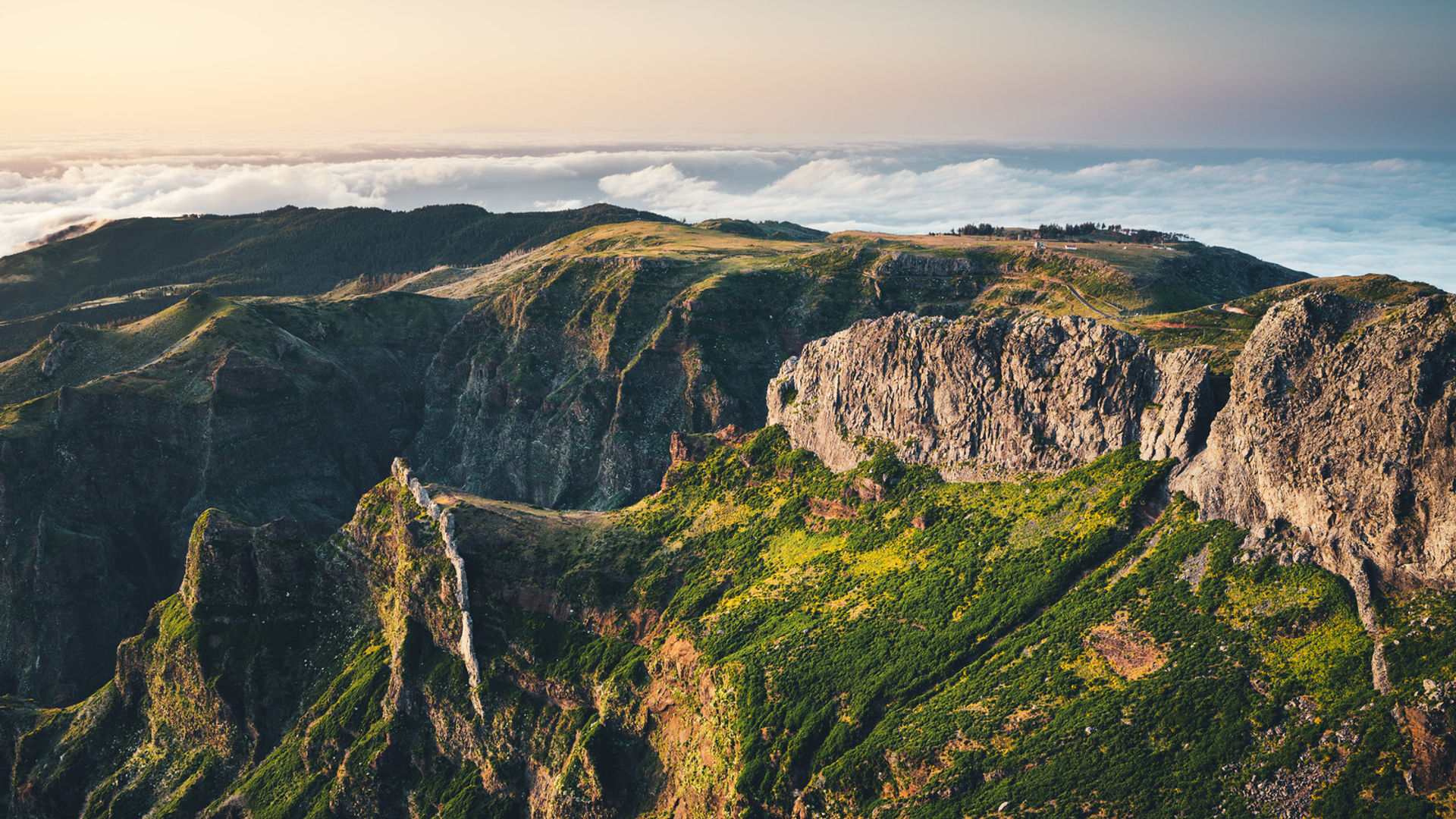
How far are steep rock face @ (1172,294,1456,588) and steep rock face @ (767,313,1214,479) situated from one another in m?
7.41

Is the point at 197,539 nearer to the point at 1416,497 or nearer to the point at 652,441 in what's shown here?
the point at 652,441

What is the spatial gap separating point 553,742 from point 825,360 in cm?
5793

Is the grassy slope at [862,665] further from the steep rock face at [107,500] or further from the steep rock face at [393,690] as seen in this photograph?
the steep rock face at [107,500]

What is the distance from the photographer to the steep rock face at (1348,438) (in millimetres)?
68438

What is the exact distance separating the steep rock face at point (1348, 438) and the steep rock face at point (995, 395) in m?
7.41

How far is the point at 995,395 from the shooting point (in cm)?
10225

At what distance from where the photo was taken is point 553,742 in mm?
98875

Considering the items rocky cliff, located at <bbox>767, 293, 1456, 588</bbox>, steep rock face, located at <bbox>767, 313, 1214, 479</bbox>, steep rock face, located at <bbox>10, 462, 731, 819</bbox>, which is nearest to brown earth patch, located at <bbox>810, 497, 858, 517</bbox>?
steep rock face, located at <bbox>767, 313, 1214, 479</bbox>

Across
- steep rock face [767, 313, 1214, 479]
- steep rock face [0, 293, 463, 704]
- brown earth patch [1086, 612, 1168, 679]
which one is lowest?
steep rock face [0, 293, 463, 704]

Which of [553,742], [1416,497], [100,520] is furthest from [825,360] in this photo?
[100,520]

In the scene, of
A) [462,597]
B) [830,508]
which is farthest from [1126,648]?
[462,597]

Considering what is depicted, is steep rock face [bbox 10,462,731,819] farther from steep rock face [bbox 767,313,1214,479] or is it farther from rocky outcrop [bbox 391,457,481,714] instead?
steep rock face [bbox 767,313,1214,479]

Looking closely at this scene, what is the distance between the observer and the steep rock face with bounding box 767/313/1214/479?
92000 mm

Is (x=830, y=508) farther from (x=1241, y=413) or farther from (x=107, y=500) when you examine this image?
(x=107, y=500)
